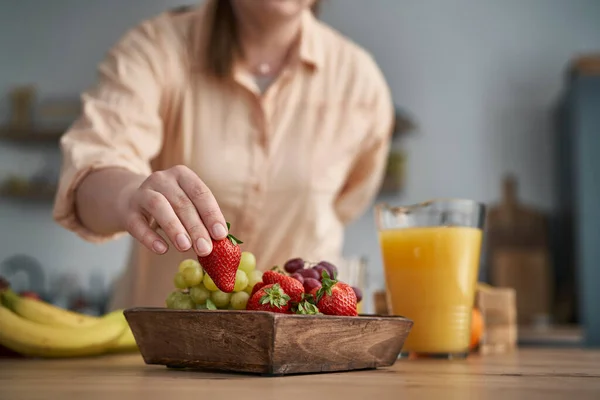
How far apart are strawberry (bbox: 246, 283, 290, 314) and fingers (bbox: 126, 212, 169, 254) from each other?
0.14m

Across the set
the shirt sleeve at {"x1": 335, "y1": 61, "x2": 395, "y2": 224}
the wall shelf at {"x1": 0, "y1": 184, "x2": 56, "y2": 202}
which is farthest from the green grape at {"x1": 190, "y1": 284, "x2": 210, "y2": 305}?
the wall shelf at {"x1": 0, "y1": 184, "x2": 56, "y2": 202}

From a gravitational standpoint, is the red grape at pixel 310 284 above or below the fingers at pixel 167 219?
below

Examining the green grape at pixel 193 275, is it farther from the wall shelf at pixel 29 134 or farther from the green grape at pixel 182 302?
the wall shelf at pixel 29 134

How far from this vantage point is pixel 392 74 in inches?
153

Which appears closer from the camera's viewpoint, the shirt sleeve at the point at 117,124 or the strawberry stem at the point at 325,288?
the strawberry stem at the point at 325,288

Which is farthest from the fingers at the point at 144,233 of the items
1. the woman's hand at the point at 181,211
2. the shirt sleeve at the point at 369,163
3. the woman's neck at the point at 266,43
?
the shirt sleeve at the point at 369,163

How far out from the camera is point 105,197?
39.1 inches

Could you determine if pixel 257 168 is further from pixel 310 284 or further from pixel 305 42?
pixel 310 284

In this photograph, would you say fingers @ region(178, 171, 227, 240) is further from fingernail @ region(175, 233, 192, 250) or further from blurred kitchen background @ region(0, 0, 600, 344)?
blurred kitchen background @ region(0, 0, 600, 344)

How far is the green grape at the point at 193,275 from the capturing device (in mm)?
807

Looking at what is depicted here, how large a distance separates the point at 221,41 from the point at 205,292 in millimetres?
916

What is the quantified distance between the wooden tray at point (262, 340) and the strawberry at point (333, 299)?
0.07 feet

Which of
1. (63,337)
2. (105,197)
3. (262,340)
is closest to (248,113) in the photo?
(105,197)

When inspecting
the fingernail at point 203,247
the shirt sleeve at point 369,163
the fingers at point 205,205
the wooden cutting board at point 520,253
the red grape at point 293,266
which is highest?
the shirt sleeve at point 369,163
